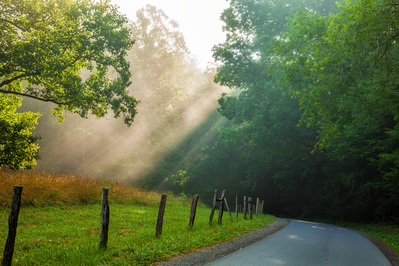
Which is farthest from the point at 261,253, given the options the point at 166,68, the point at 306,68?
the point at 166,68

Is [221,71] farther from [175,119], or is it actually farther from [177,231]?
[177,231]

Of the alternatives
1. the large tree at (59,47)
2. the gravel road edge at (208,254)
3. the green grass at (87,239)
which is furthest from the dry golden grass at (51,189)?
the gravel road edge at (208,254)

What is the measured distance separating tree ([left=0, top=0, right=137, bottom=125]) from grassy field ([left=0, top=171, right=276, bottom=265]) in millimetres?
4429

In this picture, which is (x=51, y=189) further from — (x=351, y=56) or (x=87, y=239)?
(x=351, y=56)

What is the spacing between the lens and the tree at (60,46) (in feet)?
43.0

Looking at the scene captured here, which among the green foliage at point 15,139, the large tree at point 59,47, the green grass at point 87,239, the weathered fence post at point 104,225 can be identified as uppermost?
the large tree at point 59,47

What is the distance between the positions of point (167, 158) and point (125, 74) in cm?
2240

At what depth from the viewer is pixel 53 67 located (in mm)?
13188

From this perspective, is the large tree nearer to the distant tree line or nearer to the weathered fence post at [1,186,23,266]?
the weathered fence post at [1,186,23,266]

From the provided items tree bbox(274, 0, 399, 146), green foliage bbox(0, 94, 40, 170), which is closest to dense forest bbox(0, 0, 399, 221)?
tree bbox(274, 0, 399, 146)

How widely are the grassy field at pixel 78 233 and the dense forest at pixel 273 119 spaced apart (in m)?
9.29

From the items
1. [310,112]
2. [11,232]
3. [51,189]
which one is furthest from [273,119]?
[11,232]

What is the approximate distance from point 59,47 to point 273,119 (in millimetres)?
17480

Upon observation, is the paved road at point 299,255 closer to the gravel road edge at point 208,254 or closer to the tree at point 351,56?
the gravel road edge at point 208,254
